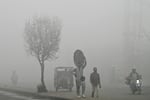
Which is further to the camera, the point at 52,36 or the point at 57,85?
the point at 52,36

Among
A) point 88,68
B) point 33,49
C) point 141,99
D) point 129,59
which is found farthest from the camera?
point 88,68

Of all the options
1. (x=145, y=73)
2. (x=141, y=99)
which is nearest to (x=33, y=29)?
(x=141, y=99)

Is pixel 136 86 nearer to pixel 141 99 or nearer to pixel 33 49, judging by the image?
pixel 141 99

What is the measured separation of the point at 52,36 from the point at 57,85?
27.2 feet

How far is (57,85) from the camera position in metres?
45.6

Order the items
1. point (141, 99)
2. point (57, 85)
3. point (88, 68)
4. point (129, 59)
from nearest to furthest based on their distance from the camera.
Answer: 1. point (141, 99)
2. point (57, 85)
3. point (129, 59)
4. point (88, 68)

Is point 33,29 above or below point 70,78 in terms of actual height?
above

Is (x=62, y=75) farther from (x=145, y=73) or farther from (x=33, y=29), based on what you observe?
(x=145, y=73)

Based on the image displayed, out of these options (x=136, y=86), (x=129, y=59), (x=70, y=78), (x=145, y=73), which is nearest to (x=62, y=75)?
(x=70, y=78)

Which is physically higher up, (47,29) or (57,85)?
(47,29)

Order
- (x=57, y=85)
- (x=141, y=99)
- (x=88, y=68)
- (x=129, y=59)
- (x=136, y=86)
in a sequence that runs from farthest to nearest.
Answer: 1. (x=88, y=68)
2. (x=129, y=59)
3. (x=57, y=85)
4. (x=136, y=86)
5. (x=141, y=99)

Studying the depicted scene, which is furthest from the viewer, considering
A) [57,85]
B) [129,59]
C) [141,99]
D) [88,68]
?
[88,68]

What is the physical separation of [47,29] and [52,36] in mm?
1097

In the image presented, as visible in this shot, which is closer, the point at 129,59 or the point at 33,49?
the point at 33,49
